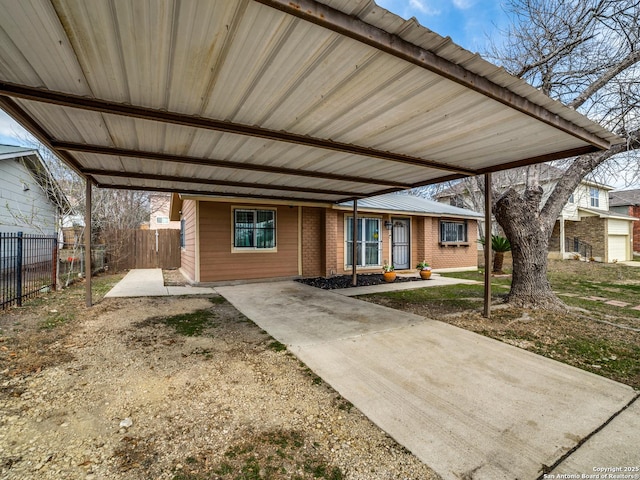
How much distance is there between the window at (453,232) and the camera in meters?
13.0

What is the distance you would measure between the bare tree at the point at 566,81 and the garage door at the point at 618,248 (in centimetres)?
1711

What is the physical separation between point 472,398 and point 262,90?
10.6ft

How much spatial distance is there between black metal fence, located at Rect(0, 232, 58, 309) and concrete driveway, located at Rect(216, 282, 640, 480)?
553cm

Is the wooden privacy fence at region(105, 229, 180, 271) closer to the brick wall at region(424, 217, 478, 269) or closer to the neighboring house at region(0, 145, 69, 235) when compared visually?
the neighboring house at region(0, 145, 69, 235)

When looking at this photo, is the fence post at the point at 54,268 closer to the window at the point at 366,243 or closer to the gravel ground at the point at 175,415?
the gravel ground at the point at 175,415

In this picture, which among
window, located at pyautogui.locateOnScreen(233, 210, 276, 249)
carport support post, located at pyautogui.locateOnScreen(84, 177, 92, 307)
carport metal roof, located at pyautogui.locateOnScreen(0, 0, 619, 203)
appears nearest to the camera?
carport metal roof, located at pyautogui.locateOnScreen(0, 0, 619, 203)

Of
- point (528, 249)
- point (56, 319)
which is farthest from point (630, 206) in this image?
point (56, 319)

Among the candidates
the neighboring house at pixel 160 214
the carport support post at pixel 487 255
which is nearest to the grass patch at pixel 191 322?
the carport support post at pixel 487 255

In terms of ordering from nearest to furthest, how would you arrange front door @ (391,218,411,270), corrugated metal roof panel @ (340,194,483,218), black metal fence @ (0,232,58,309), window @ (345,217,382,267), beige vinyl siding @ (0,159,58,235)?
black metal fence @ (0,232,58,309)
beige vinyl siding @ (0,159,58,235)
corrugated metal roof panel @ (340,194,483,218)
window @ (345,217,382,267)
front door @ (391,218,411,270)

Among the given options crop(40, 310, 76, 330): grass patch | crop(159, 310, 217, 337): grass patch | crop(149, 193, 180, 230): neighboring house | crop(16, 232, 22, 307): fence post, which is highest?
crop(149, 193, 180, 230): neighboring house

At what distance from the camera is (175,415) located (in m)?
2.24

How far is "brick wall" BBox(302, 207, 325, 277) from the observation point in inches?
388

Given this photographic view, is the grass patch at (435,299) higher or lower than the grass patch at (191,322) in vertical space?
lower

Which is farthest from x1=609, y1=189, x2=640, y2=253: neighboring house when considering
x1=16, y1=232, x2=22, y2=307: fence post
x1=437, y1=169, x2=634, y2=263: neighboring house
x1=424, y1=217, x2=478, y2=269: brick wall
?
x1=16, y1=232, x2=22, y2=307: fence post
